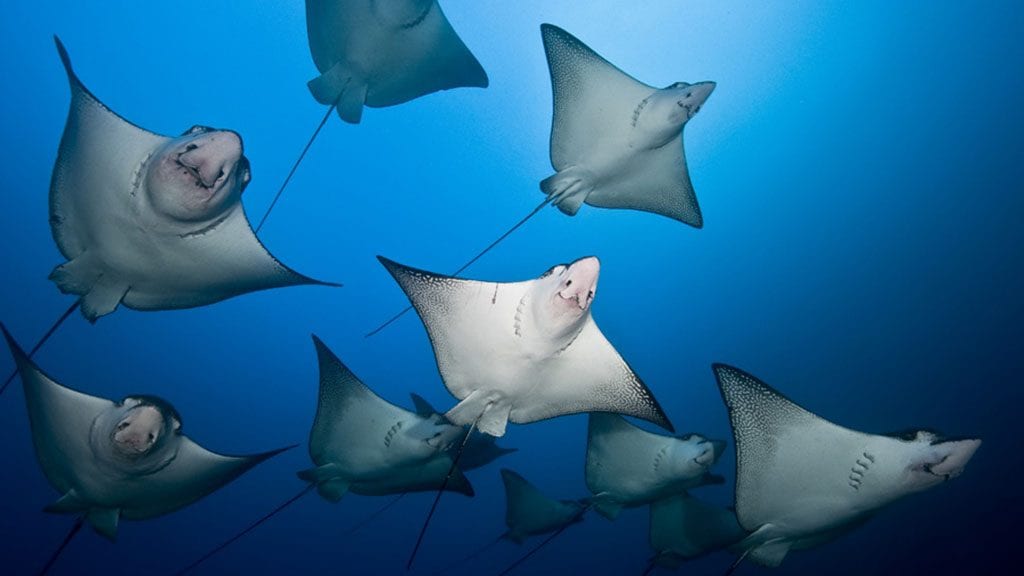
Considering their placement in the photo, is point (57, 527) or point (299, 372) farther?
point (57, 527)

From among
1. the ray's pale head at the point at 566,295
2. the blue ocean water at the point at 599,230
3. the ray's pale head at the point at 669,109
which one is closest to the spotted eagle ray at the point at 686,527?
the blue ocean water at the point at 599,230

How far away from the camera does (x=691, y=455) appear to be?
14.3 feet

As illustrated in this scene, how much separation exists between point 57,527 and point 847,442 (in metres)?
11.6

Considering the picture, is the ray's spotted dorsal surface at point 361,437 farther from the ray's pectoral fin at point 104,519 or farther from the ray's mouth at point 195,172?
the ray's mouth at point 195,172

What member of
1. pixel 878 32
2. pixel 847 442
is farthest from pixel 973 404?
pixel 847 442

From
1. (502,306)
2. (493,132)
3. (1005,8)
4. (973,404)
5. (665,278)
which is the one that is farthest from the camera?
(973,404)

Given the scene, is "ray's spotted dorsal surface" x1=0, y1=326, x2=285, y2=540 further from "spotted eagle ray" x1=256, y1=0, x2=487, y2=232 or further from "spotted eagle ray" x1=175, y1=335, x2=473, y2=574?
"spotted eagle ray" x1=256, y1=0, x2=487, y2=232

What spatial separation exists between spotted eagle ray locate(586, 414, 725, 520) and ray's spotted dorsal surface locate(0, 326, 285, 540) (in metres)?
2.64

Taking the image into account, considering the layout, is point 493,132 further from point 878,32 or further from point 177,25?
point 878,32

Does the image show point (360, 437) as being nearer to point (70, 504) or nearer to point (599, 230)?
point (70, 504)

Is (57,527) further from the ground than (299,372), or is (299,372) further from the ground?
(299,372)

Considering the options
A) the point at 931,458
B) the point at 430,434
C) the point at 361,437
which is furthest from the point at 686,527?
the point at 361,437

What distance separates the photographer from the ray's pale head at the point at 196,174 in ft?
8.41

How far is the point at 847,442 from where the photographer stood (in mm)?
3021
